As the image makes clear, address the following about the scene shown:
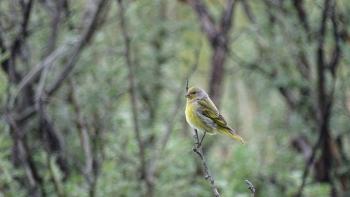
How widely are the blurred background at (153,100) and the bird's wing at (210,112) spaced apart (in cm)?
105

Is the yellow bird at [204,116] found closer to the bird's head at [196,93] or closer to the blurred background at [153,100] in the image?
the bird's head at [196,93]

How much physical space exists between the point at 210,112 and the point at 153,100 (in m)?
2.73

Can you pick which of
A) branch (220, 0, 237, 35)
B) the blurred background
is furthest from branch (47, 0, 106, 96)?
branch (220, 0, 237, 35)

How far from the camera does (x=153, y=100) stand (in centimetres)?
620

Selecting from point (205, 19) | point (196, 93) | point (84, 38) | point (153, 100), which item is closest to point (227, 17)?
point (205, 19)

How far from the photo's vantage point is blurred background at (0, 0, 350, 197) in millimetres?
4898

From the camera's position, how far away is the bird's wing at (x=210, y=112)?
344 cm

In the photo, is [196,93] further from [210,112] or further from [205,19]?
[205,19]

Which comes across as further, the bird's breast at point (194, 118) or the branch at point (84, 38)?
the branch at point (84, 38)

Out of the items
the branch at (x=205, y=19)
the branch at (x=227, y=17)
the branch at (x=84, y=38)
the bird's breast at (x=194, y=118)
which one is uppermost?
the branch at (x=205, y=19)

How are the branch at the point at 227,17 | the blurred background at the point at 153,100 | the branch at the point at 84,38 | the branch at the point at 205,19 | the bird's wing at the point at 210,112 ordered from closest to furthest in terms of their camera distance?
the bird's wing at the point at 210,112, the branch at the point at 84,38, the blurred background at the point at 153,100, the branch at the point at 227,17, the branch at the point at 205,19

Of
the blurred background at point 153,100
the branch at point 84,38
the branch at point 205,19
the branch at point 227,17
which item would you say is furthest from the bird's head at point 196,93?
the branch at point 205,19

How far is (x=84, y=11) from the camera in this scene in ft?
19.2

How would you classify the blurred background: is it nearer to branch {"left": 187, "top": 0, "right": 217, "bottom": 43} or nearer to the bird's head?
branch {"left": 187, "top": 0, "right": 217, "bottom": 43}
